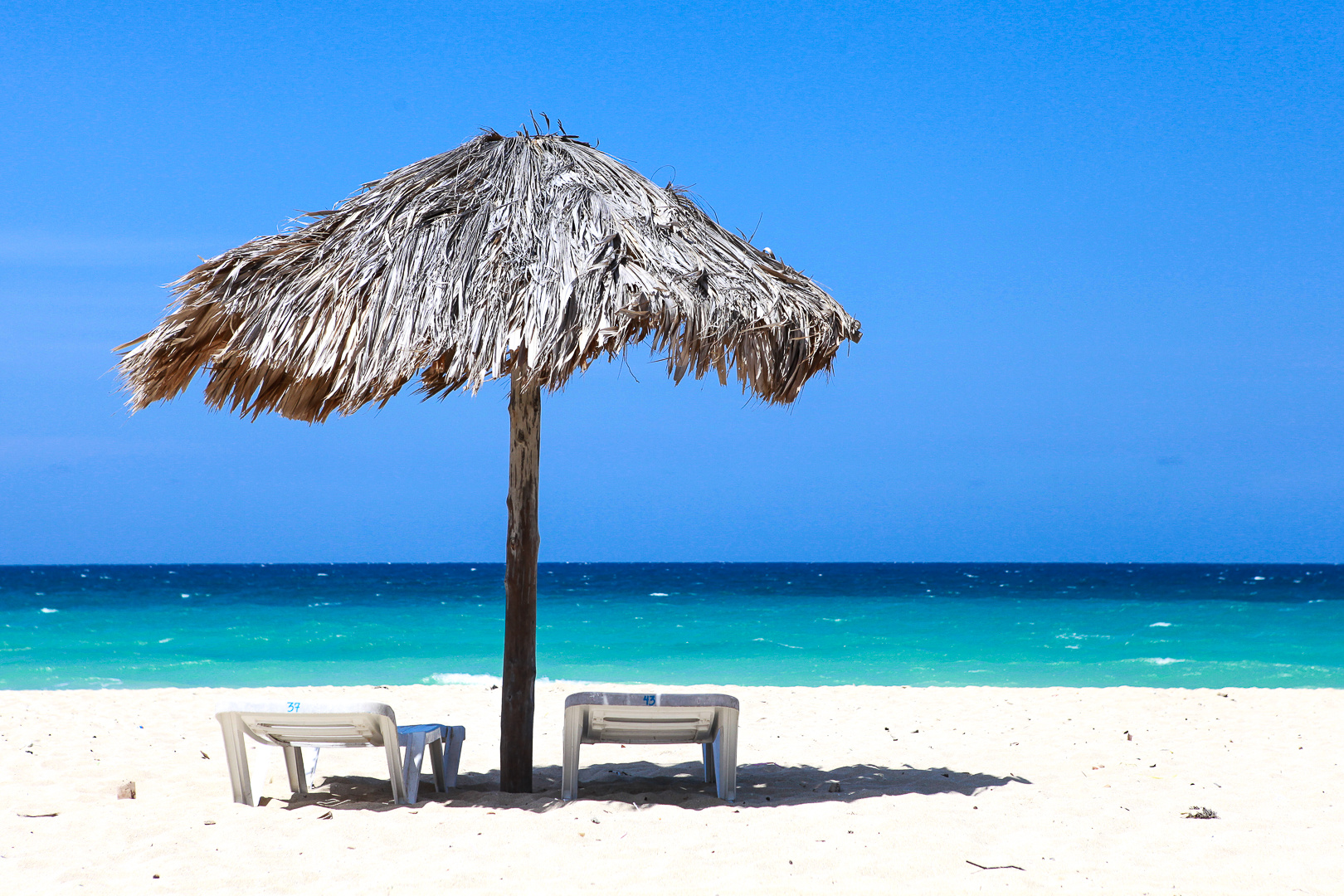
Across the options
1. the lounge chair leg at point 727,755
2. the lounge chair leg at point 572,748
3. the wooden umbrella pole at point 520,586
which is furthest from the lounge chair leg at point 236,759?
the lounge chair leg at point 727,755

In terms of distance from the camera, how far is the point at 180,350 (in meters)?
4.32

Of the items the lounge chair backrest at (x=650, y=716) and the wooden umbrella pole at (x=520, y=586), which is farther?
the wooden umbrella pole at (x=520, y=586)

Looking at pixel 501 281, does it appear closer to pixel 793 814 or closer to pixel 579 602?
pixel 793 814

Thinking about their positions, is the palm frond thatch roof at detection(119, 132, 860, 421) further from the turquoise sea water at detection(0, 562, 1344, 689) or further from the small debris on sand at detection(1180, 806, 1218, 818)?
the turquoise sea water at detection(0, 562, 1344, 689)

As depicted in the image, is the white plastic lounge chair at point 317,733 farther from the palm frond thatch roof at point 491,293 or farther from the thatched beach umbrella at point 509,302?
the palm frond thatch roof at point 491,293

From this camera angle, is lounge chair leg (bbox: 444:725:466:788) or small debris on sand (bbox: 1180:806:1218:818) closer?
small debris on sand (bbox: 1180:806:1218:818)

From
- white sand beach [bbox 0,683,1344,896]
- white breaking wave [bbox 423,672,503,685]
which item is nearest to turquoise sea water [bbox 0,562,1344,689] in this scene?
white breaking wave [bbox 423,672,503,685]

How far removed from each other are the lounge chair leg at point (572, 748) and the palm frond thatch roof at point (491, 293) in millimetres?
1312

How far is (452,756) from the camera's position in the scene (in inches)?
174

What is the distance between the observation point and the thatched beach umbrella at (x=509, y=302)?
3730mm

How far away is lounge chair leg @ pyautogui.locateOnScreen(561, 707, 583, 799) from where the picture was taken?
12.8 feet

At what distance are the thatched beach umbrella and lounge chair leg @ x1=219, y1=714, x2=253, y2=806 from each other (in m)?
1.05

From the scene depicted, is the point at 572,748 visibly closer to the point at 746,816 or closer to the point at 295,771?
the point at 746,816

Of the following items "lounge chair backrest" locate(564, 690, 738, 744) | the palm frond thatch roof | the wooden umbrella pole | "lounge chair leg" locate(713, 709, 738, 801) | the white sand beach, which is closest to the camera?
the white sand beach
